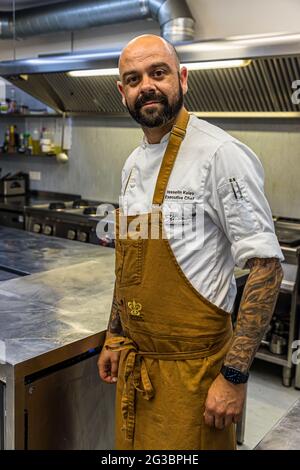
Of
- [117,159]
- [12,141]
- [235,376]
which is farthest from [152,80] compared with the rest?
[12,141]

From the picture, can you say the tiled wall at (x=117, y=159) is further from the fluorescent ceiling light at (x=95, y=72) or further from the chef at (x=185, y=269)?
the chef at (x=185, y=269)

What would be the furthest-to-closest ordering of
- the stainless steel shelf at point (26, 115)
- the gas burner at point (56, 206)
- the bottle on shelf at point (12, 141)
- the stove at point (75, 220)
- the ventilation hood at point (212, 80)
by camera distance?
the bottle on shelf at point (12, 141), the stainless steel shelf at point (26, 115), the gas burner at point (56, 206), the stove at point (75, 220), the ventilation hood at point (212, 80)

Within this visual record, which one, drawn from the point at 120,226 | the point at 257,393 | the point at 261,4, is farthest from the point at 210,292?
the point at 261,4

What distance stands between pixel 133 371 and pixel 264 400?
5.63 ft

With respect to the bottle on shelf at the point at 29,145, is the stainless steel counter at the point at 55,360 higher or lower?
lower

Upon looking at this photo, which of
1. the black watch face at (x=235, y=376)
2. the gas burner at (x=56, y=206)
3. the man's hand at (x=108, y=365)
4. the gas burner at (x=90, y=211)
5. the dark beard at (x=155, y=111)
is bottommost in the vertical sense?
the man's hand at (x=108, y=365)

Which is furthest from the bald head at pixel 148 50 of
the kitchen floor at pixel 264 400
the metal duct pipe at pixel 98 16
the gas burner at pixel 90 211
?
the gas burner at pixel 90 211

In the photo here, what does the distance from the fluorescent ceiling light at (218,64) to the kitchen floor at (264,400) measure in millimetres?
1933

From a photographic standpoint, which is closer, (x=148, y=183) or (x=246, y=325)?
(x=246, y=325)

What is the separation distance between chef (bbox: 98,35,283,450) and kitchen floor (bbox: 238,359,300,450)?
3.96 ft

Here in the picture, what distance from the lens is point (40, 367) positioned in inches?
51.9

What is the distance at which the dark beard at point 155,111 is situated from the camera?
1314mm
